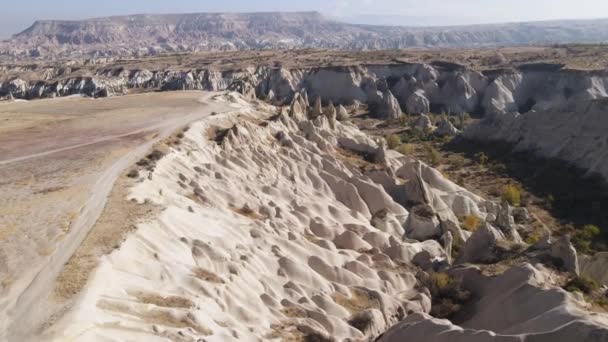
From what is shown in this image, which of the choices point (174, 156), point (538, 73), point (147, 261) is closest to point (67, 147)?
point (174, 156)

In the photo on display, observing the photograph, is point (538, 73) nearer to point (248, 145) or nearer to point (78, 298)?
point (248, 145)

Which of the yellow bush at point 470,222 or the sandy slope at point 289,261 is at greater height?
the sandy slope at point 289,261

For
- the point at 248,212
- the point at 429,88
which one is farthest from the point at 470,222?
the point at 429,88

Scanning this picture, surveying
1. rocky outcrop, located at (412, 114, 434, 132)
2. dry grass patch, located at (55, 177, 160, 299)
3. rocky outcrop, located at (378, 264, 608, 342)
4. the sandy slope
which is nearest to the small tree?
rocky outcrop, located at (412, 114, 434, 132)

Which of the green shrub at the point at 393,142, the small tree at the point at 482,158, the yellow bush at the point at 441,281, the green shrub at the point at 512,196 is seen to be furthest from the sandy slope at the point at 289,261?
the green shrub at the point at 393,142

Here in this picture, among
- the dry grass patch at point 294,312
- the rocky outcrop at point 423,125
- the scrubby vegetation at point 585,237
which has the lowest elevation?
the scrubby vegetation at point 585,237

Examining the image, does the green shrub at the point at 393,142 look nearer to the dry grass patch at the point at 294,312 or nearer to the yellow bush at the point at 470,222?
the yellow bush at the point at 470,222
